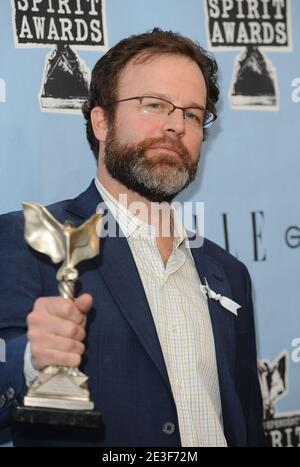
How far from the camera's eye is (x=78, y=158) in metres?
2.03

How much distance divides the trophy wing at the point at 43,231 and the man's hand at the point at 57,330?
0.10m

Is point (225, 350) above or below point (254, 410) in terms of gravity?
above

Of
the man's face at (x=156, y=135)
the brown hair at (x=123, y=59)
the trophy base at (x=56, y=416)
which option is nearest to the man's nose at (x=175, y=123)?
the man's face at (x=156, y=135)

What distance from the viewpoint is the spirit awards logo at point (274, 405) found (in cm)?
210

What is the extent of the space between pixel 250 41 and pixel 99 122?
0.60 metres

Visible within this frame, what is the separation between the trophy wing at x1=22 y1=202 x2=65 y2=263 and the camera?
1.29 metres

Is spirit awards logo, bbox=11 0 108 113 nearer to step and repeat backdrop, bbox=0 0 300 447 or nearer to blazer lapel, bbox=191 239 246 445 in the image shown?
step and repeat backdrop, bbox=0 0 300 447

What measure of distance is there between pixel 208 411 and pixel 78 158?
0.81 meters

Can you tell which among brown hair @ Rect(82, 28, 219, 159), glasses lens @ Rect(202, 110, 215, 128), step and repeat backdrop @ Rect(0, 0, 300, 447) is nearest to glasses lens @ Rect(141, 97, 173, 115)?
brown hair @ Rect(82, 28, 219, 159)

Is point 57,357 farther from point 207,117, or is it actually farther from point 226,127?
point 226,127

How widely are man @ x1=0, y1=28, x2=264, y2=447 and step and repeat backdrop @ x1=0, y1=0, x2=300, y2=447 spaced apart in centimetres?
13

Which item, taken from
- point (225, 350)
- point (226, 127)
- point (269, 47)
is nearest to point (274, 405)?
point (225, 350)

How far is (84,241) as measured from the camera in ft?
4.27

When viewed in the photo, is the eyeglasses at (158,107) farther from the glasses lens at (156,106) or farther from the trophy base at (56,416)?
the trophy base at (56,416)
